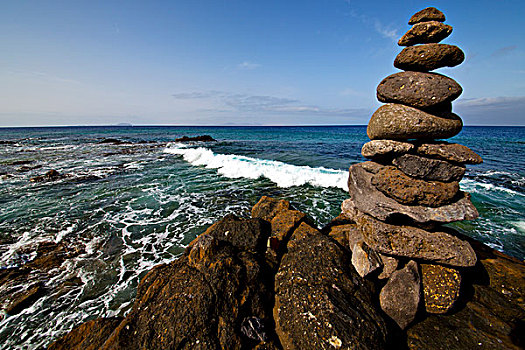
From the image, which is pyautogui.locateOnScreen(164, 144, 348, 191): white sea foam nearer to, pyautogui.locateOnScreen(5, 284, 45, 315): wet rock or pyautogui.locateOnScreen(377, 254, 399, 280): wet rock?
pyautogui.locateOnScreen(377, 254, 399, 280): wet rock

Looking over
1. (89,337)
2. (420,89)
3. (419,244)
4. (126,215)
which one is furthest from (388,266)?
(126,215)

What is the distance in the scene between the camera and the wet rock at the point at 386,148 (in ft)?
16.0

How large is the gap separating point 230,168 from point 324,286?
652 inches

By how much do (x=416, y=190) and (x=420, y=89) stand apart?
224 centimetres

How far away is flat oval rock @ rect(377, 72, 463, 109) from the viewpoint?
4488 millimetres

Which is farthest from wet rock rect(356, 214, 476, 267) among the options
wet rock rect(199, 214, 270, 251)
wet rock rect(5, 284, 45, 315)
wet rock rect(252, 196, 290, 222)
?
wet rock rect(5, 284, 45, 315)

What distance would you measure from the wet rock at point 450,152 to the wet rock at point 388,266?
253 cm

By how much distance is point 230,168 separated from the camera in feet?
65.2

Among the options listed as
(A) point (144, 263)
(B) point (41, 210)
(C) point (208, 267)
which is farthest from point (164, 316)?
(B) point (41, 210)

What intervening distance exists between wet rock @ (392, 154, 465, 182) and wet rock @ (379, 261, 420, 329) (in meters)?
2.04

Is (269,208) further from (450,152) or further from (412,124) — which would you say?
(450,152)

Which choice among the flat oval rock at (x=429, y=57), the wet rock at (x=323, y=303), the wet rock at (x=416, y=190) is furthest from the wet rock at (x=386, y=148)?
the wet rock at (x=323, y=303)

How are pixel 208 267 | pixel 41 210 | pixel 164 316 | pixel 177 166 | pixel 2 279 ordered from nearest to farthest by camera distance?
pixel 164 316 < pixel 208 267 < pixel 2 279 < pixel 41 210 < pixel 177 166

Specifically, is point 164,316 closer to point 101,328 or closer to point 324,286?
point 101,328
